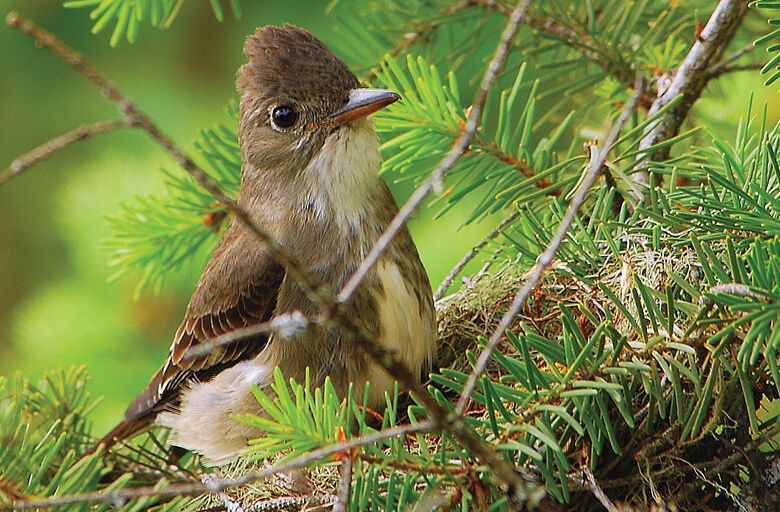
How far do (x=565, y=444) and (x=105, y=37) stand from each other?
402cm

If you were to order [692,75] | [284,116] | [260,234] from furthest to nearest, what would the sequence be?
[284,116] → [692,75] → [260,234]

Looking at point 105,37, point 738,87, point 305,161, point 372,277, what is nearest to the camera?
point 372,277

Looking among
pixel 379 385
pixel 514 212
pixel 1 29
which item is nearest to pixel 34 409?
pixel 379 385

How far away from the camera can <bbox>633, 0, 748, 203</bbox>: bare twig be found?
2320 mm

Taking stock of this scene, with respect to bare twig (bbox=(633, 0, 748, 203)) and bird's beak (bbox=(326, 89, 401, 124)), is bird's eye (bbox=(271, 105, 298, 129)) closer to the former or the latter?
bird's beak (bbox=(326, 89, 401, 124))

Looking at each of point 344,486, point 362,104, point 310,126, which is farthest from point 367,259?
point 310,126

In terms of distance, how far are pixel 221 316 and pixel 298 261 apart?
52 cm

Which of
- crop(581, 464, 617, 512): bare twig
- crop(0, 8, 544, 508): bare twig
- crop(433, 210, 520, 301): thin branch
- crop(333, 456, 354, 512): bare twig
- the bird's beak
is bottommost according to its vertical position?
crop(581, 464, 617, 512): bare twig

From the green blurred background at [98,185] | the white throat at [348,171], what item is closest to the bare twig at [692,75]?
the white throat at [348,171]

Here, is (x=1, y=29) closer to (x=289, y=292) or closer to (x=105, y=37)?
(x=105, y=37)

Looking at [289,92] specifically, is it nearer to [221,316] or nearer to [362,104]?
[362,104]

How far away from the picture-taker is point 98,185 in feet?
11.8

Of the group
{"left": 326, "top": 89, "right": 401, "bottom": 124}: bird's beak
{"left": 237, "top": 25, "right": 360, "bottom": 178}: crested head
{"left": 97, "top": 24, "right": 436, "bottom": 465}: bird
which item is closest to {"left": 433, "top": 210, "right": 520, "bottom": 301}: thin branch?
{"left": 97, "top": 24, "right": 436, "bottom": 465}: bird

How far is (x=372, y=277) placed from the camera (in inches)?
105
